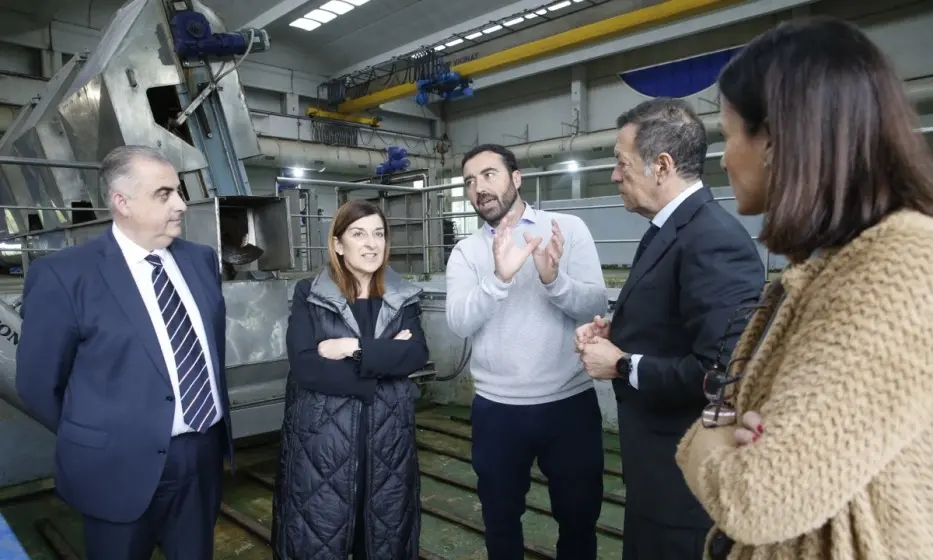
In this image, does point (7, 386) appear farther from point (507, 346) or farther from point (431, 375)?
point (431, 375)

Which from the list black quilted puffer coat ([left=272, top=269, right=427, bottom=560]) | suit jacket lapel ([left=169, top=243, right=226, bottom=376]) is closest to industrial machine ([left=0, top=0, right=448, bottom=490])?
suit jacket lapel ([left=169, top=243, right=226, bottom=376])

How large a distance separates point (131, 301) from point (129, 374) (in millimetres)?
198

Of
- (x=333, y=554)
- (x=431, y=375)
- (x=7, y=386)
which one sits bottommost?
(x=431, y=375)

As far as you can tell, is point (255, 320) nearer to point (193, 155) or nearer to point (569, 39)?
point (193, 155)

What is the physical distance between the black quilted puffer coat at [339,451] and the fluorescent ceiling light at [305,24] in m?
10.2

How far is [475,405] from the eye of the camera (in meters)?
2.00

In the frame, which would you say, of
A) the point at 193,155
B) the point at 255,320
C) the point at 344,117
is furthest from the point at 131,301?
the point at 344,117

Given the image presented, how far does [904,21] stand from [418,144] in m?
9.00

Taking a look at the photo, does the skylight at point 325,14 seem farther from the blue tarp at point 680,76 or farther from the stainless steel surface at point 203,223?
the stainless steel surface at point 203,223

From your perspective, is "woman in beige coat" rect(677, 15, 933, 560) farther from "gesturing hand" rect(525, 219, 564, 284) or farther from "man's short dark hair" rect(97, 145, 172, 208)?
"man's short dark hair" rect(97, 145, 172, 208)

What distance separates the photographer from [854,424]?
577 millimetres

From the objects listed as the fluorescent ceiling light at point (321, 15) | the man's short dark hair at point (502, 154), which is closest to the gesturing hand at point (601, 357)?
the man's short dark hair at point (502, 154)

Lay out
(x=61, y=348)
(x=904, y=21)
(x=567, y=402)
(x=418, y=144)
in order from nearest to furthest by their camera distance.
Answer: (x=61, y=348)
(x=567, y=402)
(x=904, y=21)
(x=418, y=144)

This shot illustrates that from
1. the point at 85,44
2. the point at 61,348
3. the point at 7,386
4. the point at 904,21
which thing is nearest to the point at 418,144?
the point at 85,44
